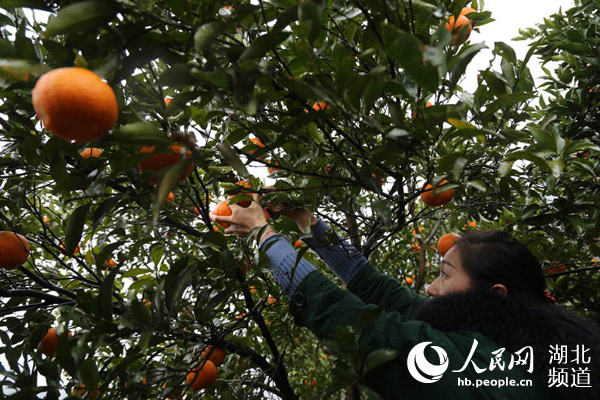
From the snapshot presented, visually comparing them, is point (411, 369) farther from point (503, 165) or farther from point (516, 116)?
point (516, 116)

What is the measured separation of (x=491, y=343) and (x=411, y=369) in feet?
0.80

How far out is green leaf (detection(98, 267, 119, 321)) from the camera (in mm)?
902

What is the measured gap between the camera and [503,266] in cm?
128

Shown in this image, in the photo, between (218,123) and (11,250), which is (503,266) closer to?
(218,123)

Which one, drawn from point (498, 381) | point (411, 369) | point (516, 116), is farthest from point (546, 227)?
point (411, 369)

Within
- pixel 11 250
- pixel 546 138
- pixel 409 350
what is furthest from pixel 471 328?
pixel 11 250

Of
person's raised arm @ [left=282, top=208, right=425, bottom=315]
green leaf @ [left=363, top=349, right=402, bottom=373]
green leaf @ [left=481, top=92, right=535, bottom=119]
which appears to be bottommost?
green leaf @ [left=363, top=349, right=402, bottom=373]

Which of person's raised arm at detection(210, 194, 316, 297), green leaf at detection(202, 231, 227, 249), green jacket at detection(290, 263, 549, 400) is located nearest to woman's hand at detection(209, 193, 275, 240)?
person's raised arm at detection(210, 194, 316, 297)

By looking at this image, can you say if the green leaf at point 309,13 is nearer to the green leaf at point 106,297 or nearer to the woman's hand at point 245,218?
the green leaf at point 106,297

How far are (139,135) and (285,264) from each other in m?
0.67

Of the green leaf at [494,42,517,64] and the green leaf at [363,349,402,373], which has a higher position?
the green leaf at [494,42,517,64]

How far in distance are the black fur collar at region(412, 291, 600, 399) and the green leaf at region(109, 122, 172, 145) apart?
82 centimetres

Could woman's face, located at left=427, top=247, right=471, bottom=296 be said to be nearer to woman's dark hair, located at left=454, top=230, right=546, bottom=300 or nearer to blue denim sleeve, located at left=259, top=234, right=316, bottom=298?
woman's dark hair, located at left=454, top=230, right=546, bottom=300

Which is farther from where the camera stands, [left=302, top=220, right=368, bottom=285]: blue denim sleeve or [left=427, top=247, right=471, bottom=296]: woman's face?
[left=302, top=220, right=368, bottom=285]: blue denim sleeve
